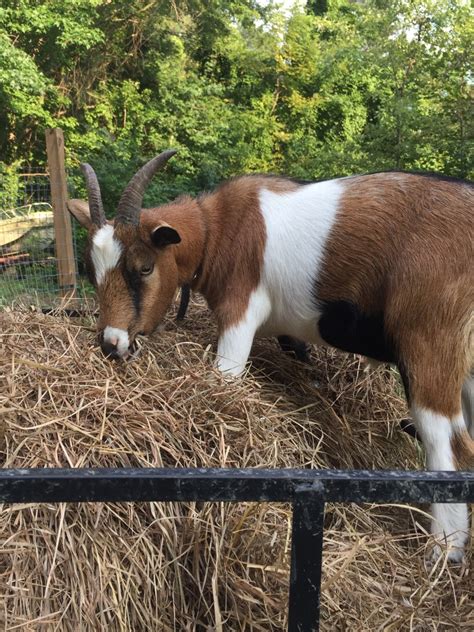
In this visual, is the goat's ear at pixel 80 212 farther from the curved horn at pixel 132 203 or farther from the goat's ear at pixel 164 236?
the goat's ear at pixel 164 236

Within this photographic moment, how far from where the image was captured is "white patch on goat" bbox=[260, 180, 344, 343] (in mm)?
3115

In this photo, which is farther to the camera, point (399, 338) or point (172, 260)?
point (172, 260)

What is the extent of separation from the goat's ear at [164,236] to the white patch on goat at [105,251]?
18 cm

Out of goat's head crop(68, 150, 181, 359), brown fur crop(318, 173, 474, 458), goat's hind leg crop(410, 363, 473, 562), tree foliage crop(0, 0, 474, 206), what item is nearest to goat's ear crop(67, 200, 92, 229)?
goat's head crop(68, 150, 181, 359)

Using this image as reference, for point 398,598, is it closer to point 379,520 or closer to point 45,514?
point 379,520

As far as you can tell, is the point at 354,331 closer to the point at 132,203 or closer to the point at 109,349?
the point at 109,349

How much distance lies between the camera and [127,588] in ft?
6.53

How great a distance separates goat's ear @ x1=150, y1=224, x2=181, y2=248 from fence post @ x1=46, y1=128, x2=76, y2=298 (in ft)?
11.7

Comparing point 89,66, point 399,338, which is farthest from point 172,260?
point 89,66

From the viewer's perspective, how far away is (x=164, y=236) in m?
3.17

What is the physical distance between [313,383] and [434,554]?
1.11 m

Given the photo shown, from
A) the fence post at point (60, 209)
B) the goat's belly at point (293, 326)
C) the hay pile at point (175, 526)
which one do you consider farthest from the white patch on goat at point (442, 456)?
the fence post at point (60, 209)

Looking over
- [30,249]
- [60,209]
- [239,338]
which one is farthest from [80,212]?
[30,249]

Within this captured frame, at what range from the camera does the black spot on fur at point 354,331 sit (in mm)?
2936
